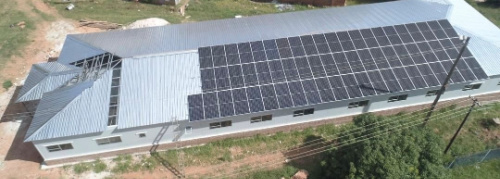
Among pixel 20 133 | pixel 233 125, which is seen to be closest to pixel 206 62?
pixel 233 125

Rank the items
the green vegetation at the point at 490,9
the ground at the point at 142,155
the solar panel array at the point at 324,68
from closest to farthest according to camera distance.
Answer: the ground at the point at 142,155
the solar panel array at the point at 324,68
the green vegetation at the point at 490,9

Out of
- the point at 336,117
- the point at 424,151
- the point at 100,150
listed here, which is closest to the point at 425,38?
the point at 336,117

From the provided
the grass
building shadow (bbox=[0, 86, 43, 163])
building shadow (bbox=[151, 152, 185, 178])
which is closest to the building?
building shadow (bbox=[151, 152, 185, 178])

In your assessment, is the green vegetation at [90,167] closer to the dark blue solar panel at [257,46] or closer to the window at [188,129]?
the window at [188,129]

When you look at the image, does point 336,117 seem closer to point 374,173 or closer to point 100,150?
point 374,173

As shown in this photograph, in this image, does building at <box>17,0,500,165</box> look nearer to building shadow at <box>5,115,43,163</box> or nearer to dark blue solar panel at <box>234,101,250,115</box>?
dark blue solar panel at <box>234,101,250,115</box>

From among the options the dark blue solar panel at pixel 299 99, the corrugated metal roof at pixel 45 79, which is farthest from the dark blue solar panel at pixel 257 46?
the corrugated metal roof at pixel 45 79
